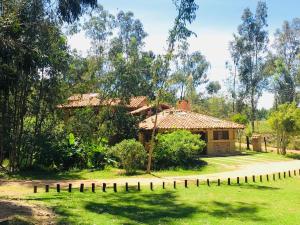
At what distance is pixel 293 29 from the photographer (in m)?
58.4

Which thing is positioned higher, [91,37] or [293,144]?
[91,37]

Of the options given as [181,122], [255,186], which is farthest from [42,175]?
[181,122]

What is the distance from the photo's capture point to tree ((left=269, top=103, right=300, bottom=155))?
36.9m

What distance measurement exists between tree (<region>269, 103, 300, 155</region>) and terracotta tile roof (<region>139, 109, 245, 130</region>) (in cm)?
346

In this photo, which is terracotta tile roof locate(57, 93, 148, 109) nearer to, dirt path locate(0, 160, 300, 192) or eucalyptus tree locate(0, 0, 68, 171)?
eucalyptus tree locate(0, 0, 68, 171)

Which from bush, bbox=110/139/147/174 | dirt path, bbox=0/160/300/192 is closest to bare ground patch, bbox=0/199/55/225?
dirt path, bbox=0/160/300/192

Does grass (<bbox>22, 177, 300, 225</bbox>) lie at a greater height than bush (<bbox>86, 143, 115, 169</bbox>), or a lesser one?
lesser

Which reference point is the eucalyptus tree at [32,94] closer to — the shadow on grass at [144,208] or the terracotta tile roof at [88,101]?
the shadow on grass at [144,208]

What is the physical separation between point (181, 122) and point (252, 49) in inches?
968

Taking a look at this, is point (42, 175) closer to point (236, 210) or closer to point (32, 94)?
point (32, 94)

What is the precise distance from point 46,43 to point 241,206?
14.0m

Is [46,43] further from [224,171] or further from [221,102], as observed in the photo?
[221,102]

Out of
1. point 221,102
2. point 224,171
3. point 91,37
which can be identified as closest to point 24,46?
point 224,171

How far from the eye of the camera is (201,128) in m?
36.5
